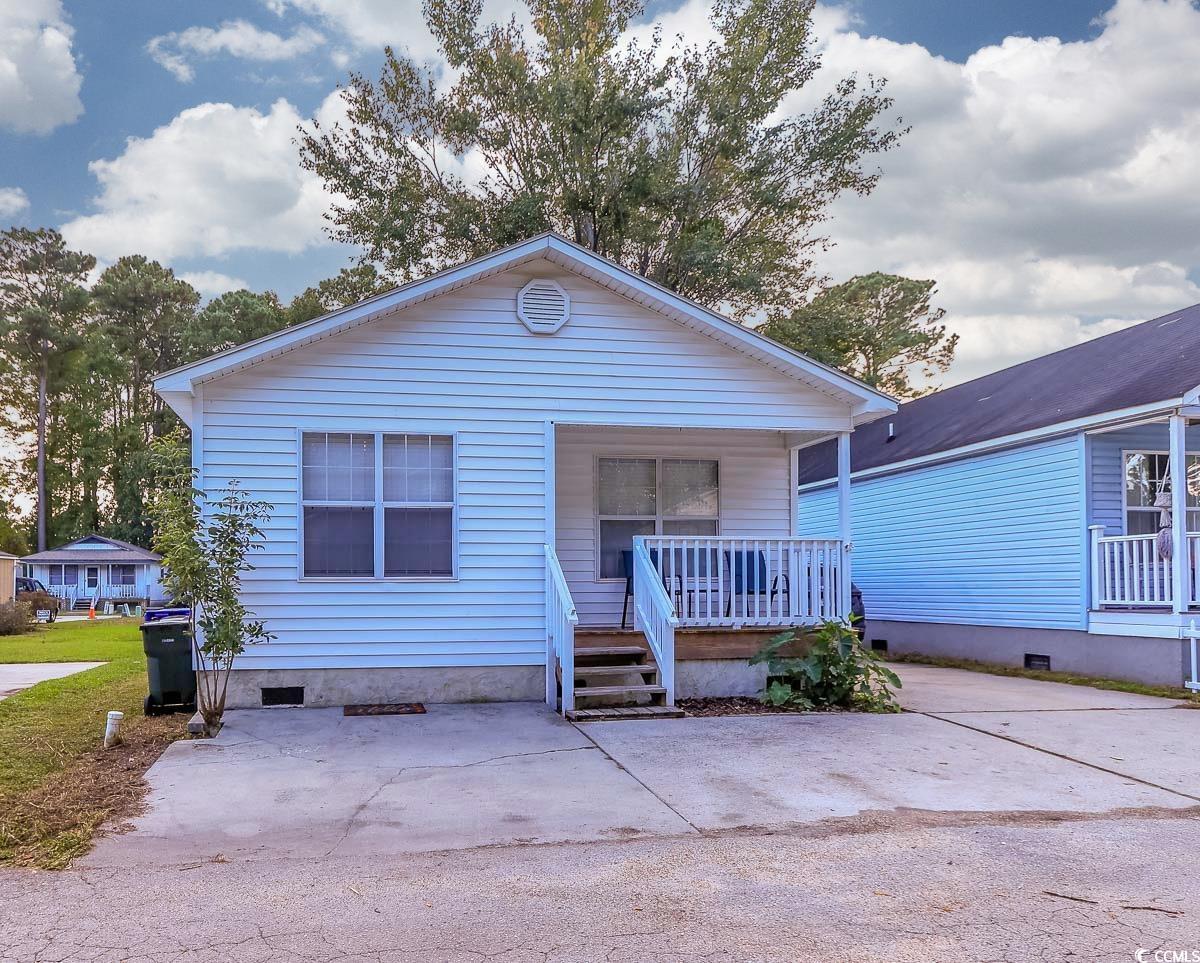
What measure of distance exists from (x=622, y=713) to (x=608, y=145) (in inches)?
594

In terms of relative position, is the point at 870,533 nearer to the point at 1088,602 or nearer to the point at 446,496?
→ the point at 1088,602

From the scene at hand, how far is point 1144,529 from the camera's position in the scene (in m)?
12.0

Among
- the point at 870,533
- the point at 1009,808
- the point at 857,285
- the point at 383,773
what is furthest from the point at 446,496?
the point at 857,285

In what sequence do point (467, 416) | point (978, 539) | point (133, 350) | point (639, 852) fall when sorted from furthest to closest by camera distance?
point (133, 350)
point (978, 539)
point (467, 416)
point (639, 852)

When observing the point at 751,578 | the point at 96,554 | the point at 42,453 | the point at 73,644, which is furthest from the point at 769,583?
the point at 42,453

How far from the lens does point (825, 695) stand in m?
8.87

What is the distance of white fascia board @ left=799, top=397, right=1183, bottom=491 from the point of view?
10.4m

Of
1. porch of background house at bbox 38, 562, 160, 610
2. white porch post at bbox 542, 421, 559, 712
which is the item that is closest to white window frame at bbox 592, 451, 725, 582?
white porch post at bbox 542, 421, 559, 712

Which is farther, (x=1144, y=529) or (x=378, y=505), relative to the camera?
(x=1144, y=529)

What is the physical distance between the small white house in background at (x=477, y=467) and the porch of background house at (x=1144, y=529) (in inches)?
149

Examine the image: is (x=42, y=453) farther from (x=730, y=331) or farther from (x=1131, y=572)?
(x=1131, y=572)

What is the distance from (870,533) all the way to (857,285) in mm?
15175

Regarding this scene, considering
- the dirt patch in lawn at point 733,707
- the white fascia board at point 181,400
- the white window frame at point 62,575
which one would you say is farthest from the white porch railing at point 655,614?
the white window frame at point 62,575

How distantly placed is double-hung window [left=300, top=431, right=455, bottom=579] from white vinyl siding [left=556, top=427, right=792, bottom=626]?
6.11 ft
